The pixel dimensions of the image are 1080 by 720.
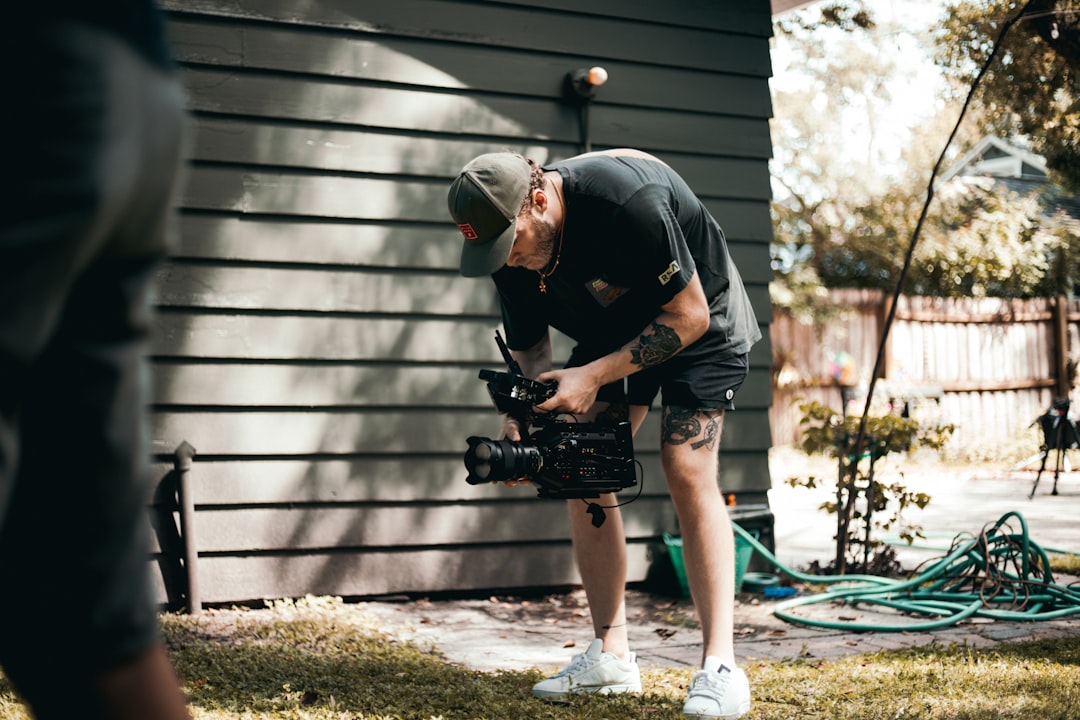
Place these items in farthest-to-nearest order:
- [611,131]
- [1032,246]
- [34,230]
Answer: [1032,246] < [611,131] < [34,230]

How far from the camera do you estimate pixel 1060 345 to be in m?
11.8

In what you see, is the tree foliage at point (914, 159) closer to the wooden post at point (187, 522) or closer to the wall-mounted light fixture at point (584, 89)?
the wall-mounted light fixture at point (584, 89)

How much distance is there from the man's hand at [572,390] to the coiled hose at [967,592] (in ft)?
4.54

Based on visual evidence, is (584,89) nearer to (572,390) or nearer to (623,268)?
(623,268)

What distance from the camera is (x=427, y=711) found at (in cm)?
252

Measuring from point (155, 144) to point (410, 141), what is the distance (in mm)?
3352

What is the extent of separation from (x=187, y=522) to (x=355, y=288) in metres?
0.99

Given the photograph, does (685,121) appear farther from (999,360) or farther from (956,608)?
(999,360)

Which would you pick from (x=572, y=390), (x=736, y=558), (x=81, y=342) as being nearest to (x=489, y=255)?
(x=572, y=390)

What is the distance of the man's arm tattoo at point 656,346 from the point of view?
255cm

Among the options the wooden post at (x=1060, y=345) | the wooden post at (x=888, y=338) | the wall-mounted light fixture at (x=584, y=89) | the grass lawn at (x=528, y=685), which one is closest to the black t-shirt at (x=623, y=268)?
the grass lawn at (x=528, y=685)

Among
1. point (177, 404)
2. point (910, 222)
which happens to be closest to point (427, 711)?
point (177, 404)

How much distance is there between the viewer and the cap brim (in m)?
2.42

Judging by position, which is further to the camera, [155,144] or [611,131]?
[611,131]
